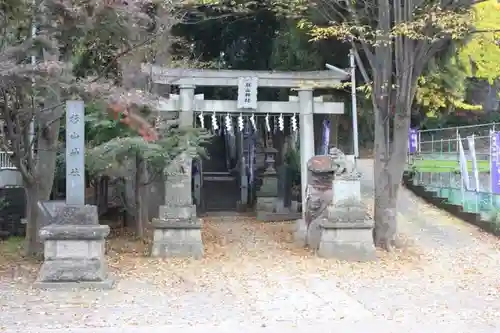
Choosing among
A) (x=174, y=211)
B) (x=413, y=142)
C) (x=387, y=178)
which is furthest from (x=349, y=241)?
(x=413, y=142)

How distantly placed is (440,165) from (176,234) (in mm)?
10708

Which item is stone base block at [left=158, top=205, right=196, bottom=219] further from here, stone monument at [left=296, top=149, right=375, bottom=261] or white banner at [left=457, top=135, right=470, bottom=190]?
white banner at [left=457, top=135, right=470, bottom=190]

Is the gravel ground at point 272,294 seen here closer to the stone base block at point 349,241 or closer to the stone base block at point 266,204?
the stone base block at point 349,241

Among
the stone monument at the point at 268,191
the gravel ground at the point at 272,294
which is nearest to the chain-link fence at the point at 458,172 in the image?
the gravel ground at the point at 272,294

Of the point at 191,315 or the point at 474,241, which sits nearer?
the point at 191,315

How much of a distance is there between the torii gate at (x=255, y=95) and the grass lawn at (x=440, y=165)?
13.6ft

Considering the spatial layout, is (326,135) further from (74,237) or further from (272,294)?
(74,237)

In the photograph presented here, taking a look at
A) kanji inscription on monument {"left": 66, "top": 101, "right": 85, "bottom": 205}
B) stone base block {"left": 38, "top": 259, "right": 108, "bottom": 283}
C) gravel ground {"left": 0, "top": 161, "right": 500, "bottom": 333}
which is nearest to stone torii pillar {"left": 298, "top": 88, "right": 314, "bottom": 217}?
gravel ground {"left": 0, "top": 161, "right": 500, "bottom": 333}

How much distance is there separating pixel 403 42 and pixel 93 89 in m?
6.49

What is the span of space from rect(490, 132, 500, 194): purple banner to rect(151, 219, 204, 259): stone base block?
24.6 ft

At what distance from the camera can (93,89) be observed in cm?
887

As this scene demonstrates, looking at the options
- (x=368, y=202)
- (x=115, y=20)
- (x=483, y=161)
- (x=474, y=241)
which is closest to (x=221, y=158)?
(x=368, y=202)

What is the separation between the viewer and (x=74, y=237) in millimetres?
9023

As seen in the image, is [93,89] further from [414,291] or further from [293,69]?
[293,69]
